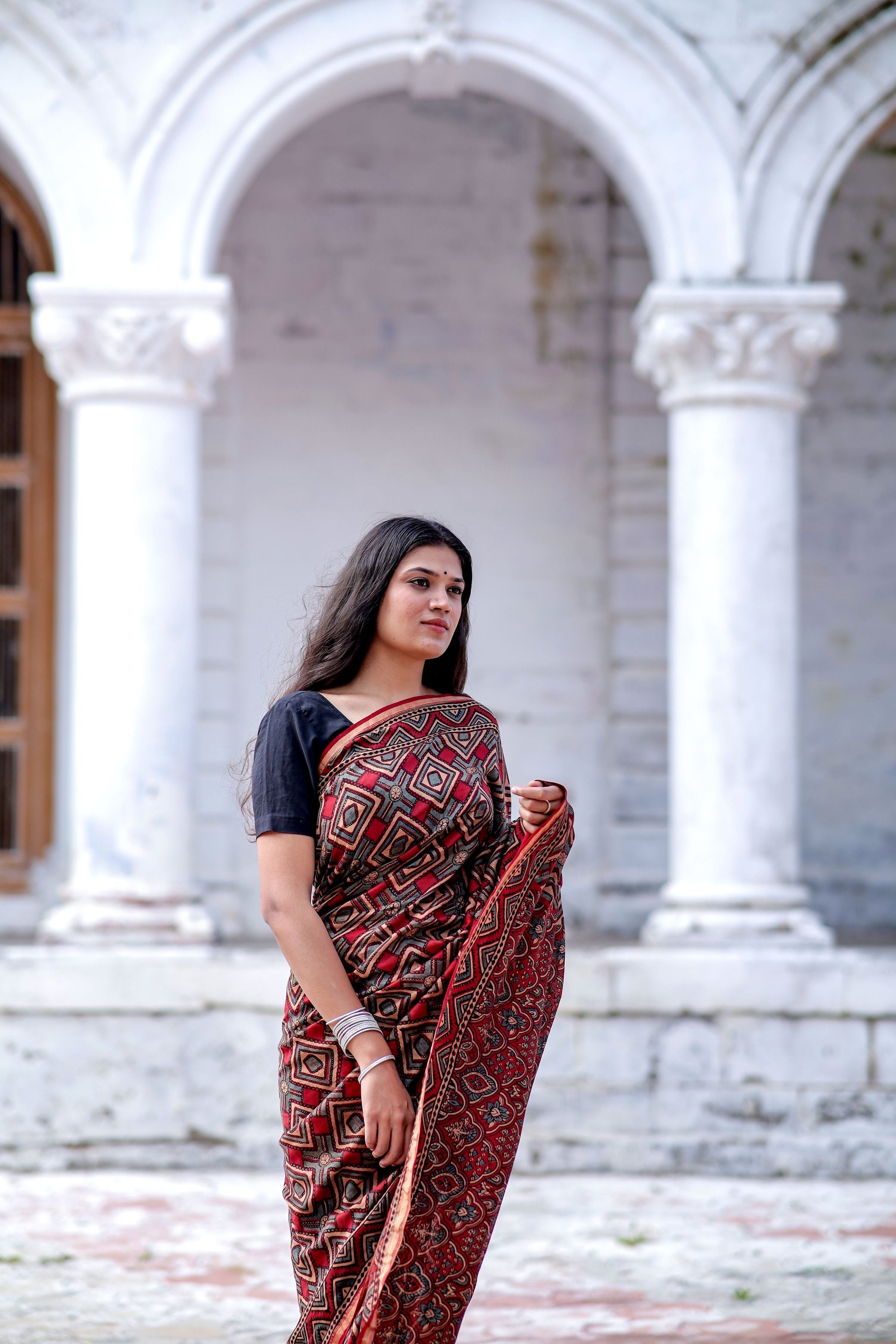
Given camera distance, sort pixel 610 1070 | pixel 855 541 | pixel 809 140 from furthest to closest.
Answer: pixel 855 541, pixel 809 140, pixel 610 1070

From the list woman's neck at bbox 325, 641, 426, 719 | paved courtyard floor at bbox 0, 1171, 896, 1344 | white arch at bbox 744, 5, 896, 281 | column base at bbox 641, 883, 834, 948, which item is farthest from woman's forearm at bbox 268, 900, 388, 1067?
white arch at bbox 744, 5, 896, 281

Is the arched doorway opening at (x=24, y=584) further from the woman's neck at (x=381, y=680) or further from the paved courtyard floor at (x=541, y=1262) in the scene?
the woman's neck at (x=381, y=680)

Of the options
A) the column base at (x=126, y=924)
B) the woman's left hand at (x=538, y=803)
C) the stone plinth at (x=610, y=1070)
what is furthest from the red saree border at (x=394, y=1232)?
the column base at (x=126, y=924)

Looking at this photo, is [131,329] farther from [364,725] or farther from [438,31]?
[364,725]

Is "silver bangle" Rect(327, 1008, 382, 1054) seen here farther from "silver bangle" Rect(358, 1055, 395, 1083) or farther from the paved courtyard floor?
the paved courtyard floor

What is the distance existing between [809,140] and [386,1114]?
4272 mm

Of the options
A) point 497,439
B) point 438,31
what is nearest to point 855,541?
point 497,439

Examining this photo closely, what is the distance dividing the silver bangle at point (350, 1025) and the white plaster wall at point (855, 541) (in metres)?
5.43

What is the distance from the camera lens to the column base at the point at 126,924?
5.24 meters

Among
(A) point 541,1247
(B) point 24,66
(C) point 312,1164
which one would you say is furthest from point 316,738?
(B) point 24,66

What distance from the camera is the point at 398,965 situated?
2369 millimetres

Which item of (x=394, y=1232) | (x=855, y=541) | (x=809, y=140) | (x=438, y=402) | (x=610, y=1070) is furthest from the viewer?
(x=855, y=541)

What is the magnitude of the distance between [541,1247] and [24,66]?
4.20 metres

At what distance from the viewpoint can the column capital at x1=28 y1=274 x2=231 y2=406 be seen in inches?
208
